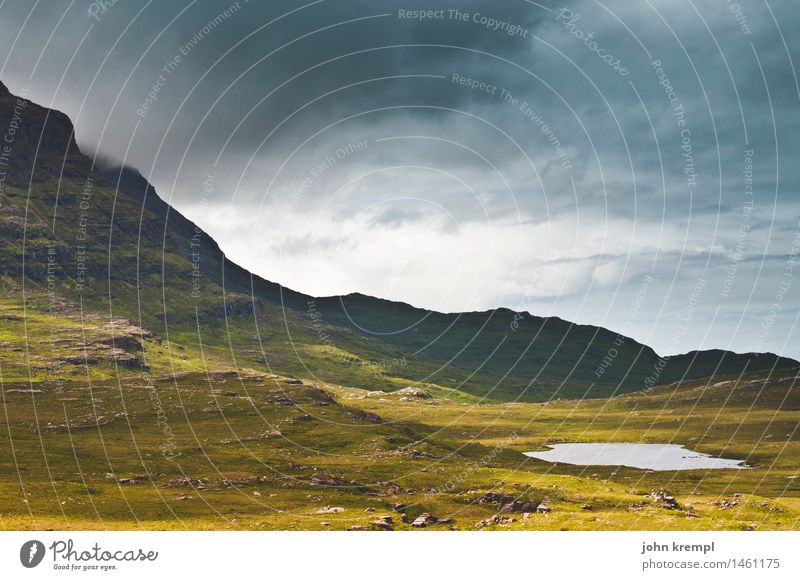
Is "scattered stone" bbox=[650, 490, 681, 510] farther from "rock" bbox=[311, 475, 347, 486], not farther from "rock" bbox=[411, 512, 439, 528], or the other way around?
"rock" bbox=[311, 475, 347, 486]

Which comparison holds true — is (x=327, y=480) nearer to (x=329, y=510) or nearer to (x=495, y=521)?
(x=329, y=510)

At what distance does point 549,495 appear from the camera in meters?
141

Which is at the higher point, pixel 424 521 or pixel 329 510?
pixel 424 521

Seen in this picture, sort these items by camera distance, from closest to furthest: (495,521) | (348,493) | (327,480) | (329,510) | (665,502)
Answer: (495,521) → (329,510) → (665,502) → (348,493) → (327,480)

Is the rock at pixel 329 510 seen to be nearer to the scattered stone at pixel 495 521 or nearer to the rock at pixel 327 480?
the scattered stone at pixel 495 521

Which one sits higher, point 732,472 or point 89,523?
point 732,472

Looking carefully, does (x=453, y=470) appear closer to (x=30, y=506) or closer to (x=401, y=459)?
(x=401, y=459)

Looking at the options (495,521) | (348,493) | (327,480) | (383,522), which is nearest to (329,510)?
(383,522)

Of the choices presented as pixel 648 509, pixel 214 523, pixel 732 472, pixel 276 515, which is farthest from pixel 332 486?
pixel 732 472

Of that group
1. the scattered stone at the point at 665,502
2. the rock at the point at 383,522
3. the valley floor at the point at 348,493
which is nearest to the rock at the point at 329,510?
the valley floor at the point at 348,493

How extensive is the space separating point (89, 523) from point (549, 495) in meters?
82.6

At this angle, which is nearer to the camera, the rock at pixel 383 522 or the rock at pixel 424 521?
the rock at pixel 383 522

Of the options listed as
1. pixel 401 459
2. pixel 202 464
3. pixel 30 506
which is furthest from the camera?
pixel 401 459

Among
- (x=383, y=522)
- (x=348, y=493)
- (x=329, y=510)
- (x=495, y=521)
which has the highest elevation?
(x=495, y=521)
